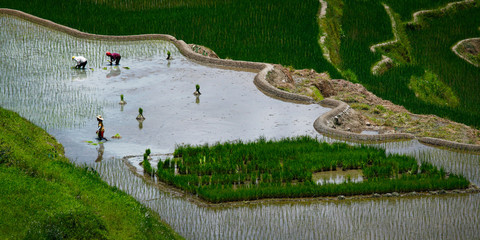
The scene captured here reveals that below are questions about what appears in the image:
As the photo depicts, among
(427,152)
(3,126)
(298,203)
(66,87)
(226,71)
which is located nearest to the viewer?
(298,203)

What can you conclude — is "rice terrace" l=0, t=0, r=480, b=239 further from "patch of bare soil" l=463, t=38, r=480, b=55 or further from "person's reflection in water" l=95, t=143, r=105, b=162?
"patch of bare soil" l=463, t=38, r=480, b=55

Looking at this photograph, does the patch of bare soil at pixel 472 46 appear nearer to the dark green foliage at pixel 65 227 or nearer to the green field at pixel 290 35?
the green field at pixel 290 35

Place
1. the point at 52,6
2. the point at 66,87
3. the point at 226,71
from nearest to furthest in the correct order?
the point at 66,87
the point at 226,71
the point at 52,6

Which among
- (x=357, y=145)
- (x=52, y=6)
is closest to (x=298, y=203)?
(x=357, y=145)

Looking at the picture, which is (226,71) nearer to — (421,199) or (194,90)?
(194,90)

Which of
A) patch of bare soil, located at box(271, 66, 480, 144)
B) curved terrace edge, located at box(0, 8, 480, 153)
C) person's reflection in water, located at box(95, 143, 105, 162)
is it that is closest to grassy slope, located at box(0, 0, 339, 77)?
curved terrace edge, located at box(0, 8, 480, 153)

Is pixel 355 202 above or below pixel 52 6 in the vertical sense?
below

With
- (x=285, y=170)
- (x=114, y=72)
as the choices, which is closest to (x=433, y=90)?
(x=114, y=72)

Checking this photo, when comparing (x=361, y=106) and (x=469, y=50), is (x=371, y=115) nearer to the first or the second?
(x=361, y=106)
